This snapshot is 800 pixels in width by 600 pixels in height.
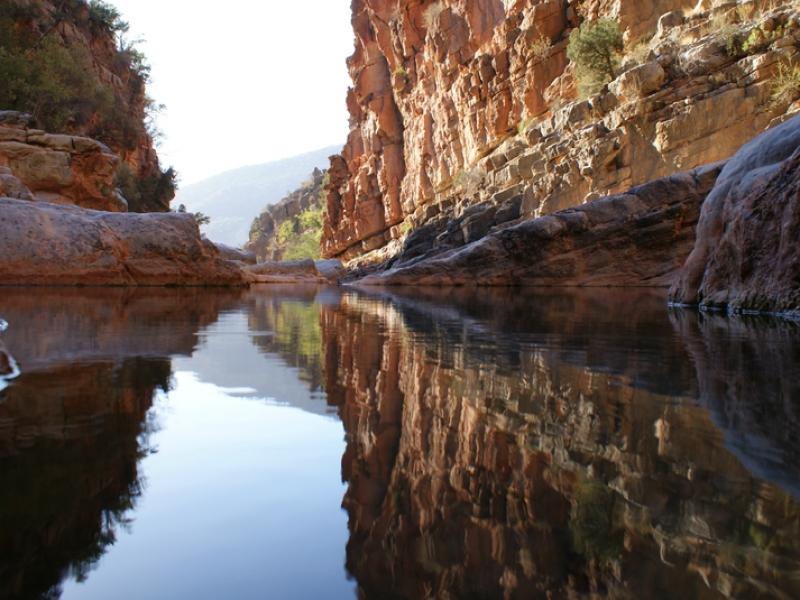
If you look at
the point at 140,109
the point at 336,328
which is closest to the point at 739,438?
the point at 336,328

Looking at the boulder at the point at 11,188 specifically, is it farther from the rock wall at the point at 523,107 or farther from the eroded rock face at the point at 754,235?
the rock wall at the point at 523,107

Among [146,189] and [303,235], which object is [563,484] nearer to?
[146,189]

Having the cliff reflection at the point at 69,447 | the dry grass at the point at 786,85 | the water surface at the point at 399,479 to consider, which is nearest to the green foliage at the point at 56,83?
the cliff reflection at the point at 69,447

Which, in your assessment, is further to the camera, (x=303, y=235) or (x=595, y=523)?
(x=303, y=235)

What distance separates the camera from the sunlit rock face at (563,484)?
99 centimetres

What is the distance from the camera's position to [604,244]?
1530 centimetres

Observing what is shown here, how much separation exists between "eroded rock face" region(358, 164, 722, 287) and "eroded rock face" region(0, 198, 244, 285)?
7437 mm

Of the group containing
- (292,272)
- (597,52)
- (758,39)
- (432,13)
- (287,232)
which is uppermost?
(432,13)

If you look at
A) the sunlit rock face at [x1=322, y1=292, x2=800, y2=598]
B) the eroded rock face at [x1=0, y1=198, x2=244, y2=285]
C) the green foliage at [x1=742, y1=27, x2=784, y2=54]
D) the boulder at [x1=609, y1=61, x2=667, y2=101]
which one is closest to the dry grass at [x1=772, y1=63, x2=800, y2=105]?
the green foliage at [x1=742, y1=27, x2=784, y2=54]

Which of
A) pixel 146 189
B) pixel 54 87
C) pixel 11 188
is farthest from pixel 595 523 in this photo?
pixel 146 189

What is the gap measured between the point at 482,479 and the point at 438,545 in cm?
34

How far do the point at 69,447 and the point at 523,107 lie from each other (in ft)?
101

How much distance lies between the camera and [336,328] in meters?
5.38

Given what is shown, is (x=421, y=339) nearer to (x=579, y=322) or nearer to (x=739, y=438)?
(x=579, y=322)
